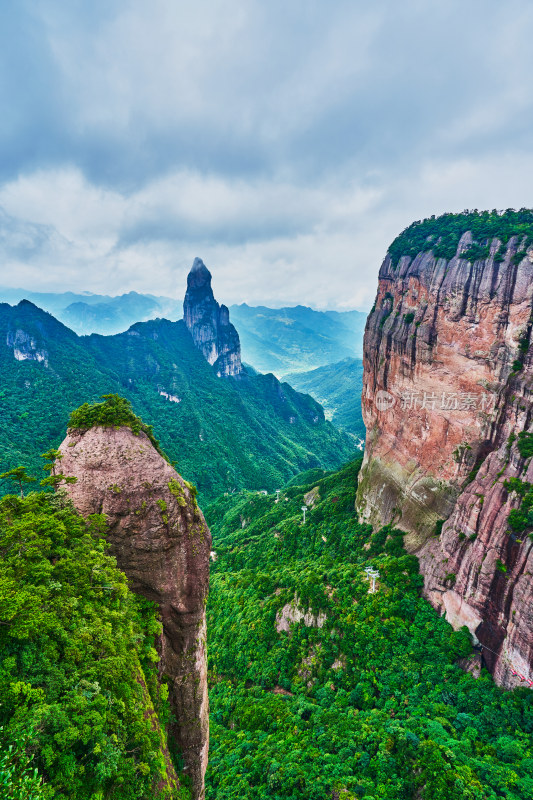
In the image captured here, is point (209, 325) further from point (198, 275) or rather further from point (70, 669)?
point (70, 669)

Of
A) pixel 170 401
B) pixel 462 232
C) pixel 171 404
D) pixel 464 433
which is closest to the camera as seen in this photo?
pixel 464 433

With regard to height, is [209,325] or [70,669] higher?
[209,325]

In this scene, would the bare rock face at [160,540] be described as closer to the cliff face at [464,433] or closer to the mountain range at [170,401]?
the cliff face at [464,433]

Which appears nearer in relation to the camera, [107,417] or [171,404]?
[107,417]

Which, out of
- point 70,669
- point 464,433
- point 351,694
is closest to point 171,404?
point 464,433

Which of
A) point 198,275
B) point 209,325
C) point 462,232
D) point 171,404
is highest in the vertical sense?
point 198,275

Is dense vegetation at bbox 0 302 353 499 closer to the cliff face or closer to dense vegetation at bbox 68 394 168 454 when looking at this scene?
dense vegetation at bbox 68 394 168 454

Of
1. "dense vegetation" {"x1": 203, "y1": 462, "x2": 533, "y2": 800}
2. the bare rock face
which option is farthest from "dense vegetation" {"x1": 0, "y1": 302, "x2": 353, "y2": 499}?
the bare rock face
